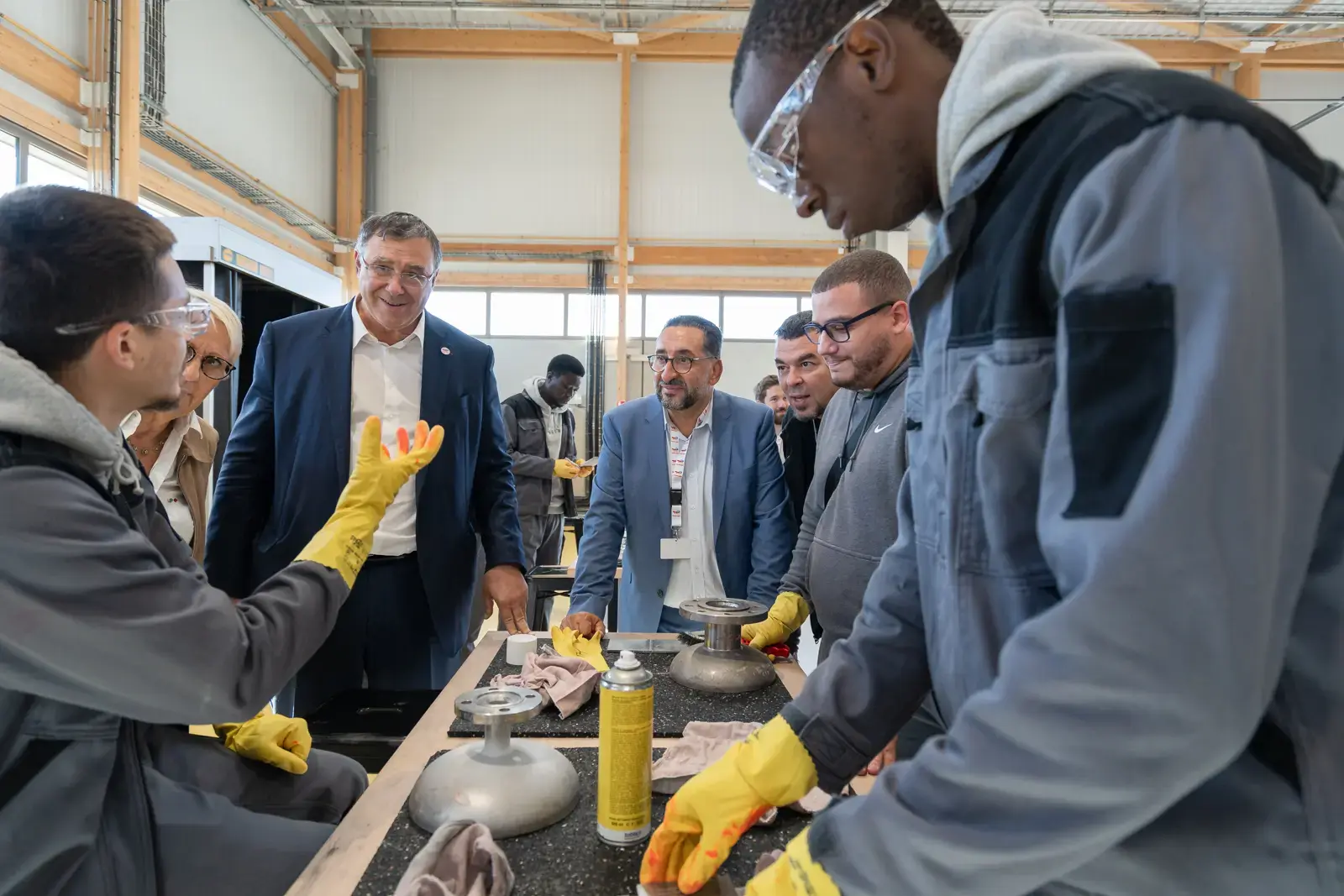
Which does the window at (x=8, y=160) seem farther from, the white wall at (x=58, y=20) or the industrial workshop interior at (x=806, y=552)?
the industrial workshop interior at (x=806, y=552)

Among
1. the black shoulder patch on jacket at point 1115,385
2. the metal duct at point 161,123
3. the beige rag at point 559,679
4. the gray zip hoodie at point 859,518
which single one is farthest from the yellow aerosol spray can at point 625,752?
the metal duct at point 161,123

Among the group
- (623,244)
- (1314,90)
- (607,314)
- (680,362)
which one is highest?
(1314,90)

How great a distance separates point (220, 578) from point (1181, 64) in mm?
10426

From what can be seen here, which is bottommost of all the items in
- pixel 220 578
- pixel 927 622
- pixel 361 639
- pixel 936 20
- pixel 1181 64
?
pixel 361 639

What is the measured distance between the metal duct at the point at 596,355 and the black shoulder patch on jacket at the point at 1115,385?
27.8 feet

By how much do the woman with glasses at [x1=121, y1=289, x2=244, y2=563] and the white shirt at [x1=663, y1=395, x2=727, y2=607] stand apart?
1455mm

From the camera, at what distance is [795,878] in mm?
666

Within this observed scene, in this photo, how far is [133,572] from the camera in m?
1.03

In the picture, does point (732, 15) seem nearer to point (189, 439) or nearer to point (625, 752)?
point (189, 439)

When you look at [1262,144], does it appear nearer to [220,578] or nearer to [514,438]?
[220,578]

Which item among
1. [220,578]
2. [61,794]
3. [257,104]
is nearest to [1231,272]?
[61,794]

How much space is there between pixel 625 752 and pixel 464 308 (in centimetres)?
910

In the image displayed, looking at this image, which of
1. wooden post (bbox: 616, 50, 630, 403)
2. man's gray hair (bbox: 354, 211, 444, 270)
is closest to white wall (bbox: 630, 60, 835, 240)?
wooden post (bbox: 616, 50, 630, 403)

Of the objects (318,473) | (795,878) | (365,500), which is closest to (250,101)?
(318,473)
